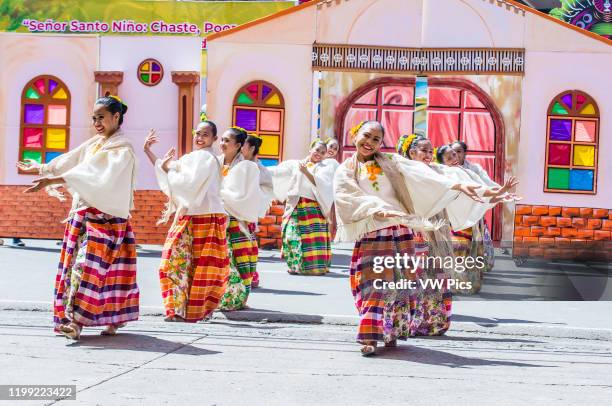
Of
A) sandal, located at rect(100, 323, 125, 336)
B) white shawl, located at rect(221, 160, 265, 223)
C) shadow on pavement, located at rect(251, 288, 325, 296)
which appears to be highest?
white shawl, located at rect(221, 160, 265, 223)

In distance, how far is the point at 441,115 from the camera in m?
18.1

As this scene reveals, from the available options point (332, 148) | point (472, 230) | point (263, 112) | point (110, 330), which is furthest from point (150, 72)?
point (110, 330)

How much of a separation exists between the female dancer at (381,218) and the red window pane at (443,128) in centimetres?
972

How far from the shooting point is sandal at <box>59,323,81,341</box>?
809cm

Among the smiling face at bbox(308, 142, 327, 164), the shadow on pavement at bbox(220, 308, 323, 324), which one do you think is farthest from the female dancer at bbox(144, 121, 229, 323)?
the smiling face at bbox(308, 142, 327, 164)

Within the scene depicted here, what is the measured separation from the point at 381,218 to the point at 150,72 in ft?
38.5

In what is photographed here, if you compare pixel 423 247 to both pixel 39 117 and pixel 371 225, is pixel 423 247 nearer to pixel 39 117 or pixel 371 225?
pixel 371 225

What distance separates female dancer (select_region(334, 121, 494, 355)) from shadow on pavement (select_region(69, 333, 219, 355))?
114 cm

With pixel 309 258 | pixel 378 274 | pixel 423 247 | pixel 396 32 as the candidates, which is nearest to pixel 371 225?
pixel 378 274

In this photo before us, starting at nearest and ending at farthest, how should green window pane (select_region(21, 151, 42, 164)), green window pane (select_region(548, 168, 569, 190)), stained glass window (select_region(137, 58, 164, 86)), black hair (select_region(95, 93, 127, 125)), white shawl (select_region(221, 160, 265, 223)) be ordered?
black hair (select_region(95, 93, 127, 125))
white shawl (select_region(221, 160, 265, 223))
green window pane (select_region(548, 168, 569, 190))
green window pane (select_region(21, 151, 42, 164))
stained glass window (select_region(137, 58, 164, 86))

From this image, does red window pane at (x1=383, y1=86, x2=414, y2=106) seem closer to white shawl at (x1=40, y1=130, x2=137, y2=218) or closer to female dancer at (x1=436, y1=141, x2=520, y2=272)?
female dancer at (x1=436, y1=141, x2=520, y2=272)

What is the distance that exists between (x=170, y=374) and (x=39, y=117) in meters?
12.8

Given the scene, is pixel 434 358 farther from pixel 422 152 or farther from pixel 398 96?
pixel 398 96

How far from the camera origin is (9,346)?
7766 millimetres
